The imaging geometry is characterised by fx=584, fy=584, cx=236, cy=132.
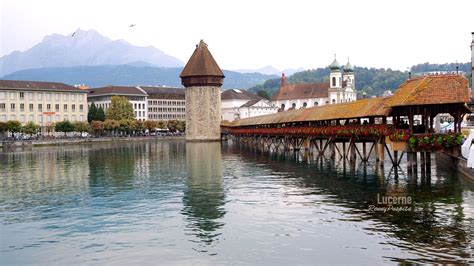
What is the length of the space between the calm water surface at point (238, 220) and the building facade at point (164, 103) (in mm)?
116888

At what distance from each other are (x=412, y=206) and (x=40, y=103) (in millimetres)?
95816

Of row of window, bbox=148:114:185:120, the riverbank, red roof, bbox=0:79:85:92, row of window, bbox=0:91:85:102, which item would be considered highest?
red roof, bbox=0:79:85:92

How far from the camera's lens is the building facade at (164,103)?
14675 cm

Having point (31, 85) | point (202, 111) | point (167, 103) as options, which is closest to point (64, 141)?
point (31, 85)

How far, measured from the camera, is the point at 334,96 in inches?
5059

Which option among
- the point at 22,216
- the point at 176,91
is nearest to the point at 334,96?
the point at 176,91

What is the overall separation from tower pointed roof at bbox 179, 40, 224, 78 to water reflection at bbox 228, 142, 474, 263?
55733 millimetres

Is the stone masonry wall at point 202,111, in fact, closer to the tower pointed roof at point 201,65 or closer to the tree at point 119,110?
the tower pointed roof at point 201,65

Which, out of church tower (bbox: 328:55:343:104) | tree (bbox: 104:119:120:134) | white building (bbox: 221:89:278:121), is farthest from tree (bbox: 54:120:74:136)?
church tower (bbox: 328:55:343:104)

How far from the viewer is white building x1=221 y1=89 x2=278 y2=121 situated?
130375 mm

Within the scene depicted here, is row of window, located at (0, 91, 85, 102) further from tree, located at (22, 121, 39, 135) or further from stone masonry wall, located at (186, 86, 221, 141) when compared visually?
stone masonry wall, located at (186, 86, 221, 141)

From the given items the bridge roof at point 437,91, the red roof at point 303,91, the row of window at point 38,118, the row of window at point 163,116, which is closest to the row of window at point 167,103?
the row of window at point 163,116

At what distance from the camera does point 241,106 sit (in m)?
131

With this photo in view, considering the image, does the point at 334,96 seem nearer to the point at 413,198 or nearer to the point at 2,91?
the point at 2,91
